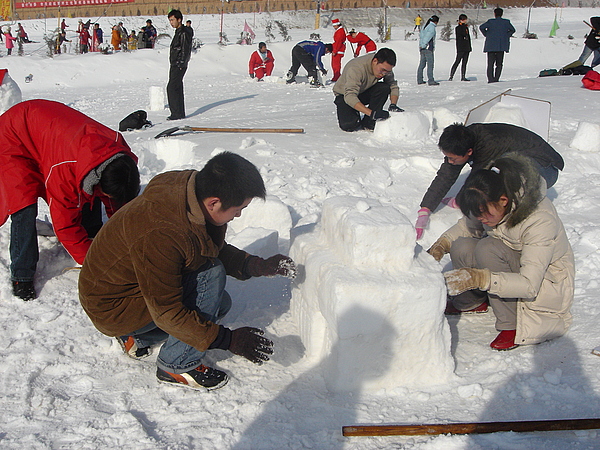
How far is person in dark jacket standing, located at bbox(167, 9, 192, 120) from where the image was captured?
715cm

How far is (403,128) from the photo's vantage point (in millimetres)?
5496

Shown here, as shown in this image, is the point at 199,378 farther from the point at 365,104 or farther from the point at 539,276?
the point at 365,104

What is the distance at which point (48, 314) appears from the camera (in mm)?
2783

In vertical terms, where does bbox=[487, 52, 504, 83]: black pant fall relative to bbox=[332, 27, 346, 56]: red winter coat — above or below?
below

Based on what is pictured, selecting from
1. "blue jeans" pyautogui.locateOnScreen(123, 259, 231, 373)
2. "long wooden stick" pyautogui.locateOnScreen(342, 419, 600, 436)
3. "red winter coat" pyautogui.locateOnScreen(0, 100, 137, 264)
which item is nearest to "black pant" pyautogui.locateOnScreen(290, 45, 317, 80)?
"red winter coat" pyautogui.locateOnScreen(0, 100, 137, 264)

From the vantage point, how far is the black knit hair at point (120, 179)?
8.45ft

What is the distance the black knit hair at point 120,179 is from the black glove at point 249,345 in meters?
1.04

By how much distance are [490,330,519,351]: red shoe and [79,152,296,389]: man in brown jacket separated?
106cm

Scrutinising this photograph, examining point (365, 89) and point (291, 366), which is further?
point (365, 89)

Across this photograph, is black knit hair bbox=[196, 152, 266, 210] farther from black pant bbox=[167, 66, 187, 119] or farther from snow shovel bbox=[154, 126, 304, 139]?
black pant bbox=[167, 66, 187, 119]

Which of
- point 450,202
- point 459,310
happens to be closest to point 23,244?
point 459,310

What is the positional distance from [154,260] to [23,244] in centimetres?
147

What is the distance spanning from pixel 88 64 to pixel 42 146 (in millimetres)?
13205

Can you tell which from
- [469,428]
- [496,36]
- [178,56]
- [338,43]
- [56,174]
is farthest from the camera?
[338,43]
